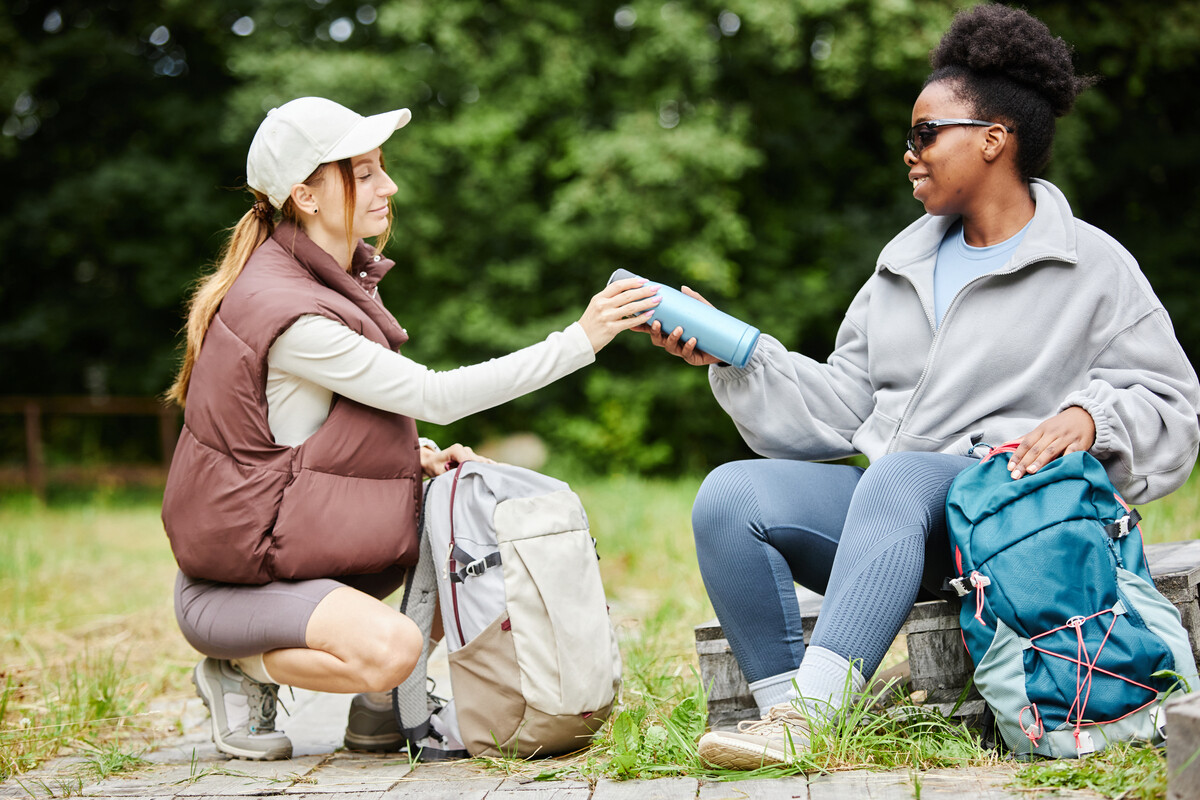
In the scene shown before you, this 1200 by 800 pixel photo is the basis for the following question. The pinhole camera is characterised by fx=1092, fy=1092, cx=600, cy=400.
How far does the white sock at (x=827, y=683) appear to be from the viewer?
195 cm

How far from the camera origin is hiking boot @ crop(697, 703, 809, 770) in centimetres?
186

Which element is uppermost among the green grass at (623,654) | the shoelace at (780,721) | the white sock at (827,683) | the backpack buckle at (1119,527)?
the backpack buckle at (1119,527)

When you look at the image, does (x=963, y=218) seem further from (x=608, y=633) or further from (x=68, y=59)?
(x=68, y=59)

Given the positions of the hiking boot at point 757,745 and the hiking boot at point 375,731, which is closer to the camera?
the hiking boot at point 757,745

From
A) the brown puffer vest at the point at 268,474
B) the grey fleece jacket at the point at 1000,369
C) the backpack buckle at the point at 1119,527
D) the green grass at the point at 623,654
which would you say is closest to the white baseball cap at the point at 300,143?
the brown puffer vest at the point at 268,474

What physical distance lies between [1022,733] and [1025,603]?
23 centimetres

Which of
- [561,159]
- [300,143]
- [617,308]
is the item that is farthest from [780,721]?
[561,159]

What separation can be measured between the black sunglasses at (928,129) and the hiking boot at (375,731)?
1765mm

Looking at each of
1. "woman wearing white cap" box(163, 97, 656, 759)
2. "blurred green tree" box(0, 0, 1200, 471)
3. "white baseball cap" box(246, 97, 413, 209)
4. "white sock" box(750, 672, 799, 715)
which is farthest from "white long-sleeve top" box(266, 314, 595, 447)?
"blurred green tree" box(0, 0, 1200, 471)

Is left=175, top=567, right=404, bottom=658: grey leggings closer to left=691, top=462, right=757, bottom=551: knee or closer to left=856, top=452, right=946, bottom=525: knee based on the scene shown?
left=691, top=462, right=757, bottom=551: knee

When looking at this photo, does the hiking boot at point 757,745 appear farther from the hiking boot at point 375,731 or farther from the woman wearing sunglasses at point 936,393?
the hiking boot at point 375,731

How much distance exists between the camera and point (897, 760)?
76.7 inches

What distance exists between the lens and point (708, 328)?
2422 millimetres

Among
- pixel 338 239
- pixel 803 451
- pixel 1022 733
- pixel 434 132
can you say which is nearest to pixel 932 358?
pixel 803 451
